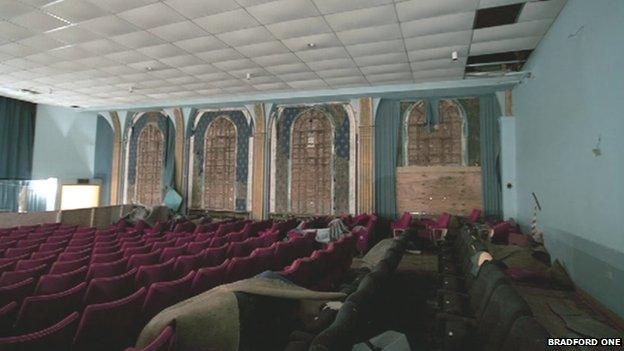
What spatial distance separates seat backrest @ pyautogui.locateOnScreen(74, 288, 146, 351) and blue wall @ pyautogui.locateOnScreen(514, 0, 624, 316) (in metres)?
4.03

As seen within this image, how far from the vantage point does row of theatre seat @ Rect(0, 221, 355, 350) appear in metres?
1.86

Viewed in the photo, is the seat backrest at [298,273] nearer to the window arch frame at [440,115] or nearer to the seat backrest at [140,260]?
the seat backrest at [140,260]

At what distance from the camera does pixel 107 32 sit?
5.32 m

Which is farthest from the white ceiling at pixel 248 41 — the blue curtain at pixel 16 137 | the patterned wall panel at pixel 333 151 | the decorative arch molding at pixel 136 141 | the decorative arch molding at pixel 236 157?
the blue curtain at pixel 16 137

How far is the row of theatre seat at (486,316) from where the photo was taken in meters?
1.41

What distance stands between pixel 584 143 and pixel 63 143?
1428cm

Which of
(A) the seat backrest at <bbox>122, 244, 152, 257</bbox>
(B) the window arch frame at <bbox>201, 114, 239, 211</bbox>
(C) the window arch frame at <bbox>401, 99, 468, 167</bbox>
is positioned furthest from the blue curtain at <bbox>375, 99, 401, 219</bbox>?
(A) the seat backrest at <bbox>122, 244, 152, 257</bbox>

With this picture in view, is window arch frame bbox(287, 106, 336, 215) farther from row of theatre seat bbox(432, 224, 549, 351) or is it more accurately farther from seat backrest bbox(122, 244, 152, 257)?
row of theatre seat bbox(432, 224, 549, 351)

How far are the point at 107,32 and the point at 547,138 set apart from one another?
23.6 ft

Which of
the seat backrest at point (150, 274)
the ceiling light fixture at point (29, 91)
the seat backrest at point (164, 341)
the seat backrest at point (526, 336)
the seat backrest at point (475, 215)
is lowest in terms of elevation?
the seat backrest at point (150, 274)

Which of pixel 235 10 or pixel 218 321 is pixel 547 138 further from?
pixel 218 321

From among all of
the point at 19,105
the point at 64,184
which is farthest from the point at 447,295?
the point at 19,105

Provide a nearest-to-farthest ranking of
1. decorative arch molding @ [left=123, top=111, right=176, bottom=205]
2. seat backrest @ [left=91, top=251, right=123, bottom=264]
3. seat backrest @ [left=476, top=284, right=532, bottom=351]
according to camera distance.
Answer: seat backrest @ [left=476, top=284, right=532, bottom=351] < seat backrest @ [left=91, top=251, right=123, bottom=264] < decorative arch molding @ [left=123, top=111, right=176, bottom=205]

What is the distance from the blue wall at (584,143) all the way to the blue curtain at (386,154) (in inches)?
127
